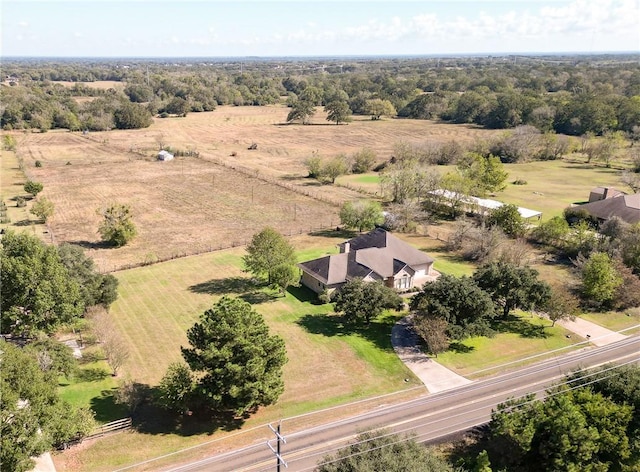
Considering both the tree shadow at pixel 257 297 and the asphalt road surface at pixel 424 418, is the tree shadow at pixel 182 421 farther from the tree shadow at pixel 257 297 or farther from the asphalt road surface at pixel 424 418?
the tree shadow at pixel 257 297

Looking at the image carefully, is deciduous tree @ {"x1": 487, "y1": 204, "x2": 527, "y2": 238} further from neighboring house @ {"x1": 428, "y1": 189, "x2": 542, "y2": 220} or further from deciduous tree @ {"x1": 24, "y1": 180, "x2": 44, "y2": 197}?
deciduous tree @ {"x1": 24, "y1": 180, "x2": 44, "y2": 197}

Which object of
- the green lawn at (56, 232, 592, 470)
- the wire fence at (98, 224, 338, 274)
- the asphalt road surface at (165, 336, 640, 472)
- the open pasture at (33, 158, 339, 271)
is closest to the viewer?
the asphalt road surface at (165, 336, 640, 472)

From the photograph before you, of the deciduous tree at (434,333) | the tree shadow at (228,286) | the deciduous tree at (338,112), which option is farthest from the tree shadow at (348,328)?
the deciduous tree at (338,112)

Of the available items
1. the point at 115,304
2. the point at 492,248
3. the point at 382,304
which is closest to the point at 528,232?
the point at 492,248

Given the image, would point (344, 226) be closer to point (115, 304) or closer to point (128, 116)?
point (115, 304)

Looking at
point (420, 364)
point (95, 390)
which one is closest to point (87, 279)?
point (95, 390)

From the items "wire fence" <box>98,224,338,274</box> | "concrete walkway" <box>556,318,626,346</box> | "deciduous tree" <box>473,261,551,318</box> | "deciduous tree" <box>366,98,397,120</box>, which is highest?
"deciduous tree" <box>366,98,397,120</box>

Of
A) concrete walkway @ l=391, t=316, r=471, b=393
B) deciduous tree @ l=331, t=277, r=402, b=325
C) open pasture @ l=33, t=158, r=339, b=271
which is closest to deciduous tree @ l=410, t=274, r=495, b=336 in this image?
concrete walkway @ l=391, t=316, r=471, b=393
